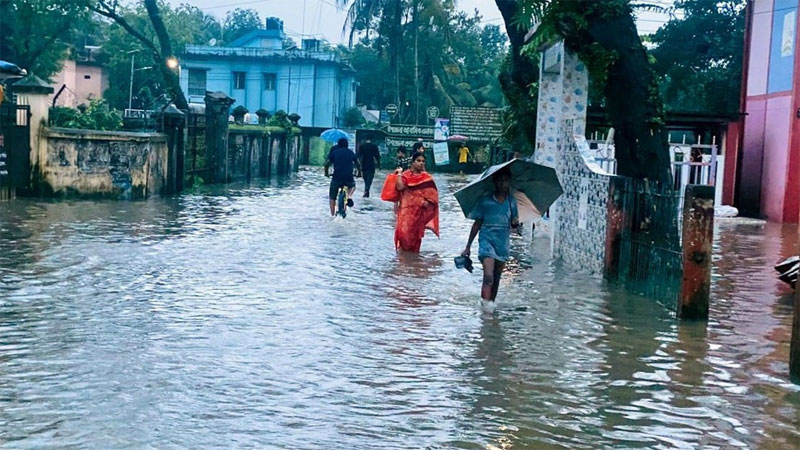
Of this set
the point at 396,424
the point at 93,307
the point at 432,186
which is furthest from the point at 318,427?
the point at 432,186

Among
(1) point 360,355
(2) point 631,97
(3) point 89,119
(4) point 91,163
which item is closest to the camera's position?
(1) point 360,355

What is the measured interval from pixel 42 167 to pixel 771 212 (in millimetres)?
18340

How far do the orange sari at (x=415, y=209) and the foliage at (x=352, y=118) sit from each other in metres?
48.7

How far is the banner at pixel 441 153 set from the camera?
53094 millimetres

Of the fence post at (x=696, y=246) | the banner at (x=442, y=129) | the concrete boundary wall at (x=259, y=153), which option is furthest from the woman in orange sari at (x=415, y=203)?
the banner at (x=442, y=129)

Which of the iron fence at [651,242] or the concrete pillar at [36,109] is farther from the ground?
the concrete pillar at [36,109]

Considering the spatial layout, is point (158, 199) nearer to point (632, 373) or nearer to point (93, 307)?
point (93, 307)

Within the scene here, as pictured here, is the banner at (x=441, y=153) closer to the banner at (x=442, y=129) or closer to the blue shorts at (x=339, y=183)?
the banner at (x=442, y=129)

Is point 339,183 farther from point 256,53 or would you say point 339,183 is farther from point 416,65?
point 256,53

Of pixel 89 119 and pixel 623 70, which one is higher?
pixel 623 70

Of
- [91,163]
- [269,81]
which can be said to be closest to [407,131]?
[269,81]

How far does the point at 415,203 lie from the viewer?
16.2 m

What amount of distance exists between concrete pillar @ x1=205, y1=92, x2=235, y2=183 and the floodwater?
1705cm

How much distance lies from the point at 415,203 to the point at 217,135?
62.4 feet
